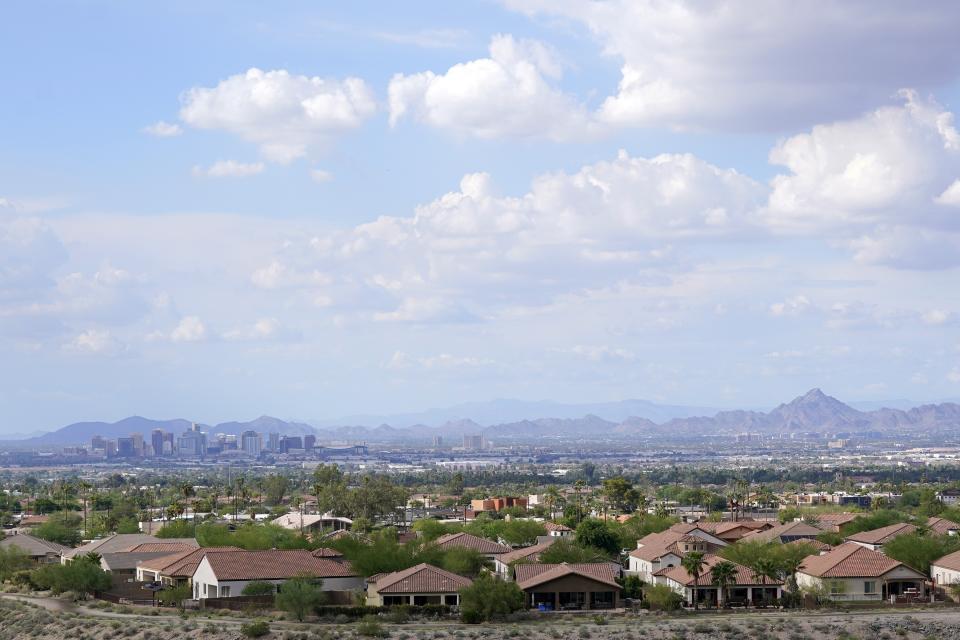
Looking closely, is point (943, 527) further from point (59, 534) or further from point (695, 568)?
point (59, 534)

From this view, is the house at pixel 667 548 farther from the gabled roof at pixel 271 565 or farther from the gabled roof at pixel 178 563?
the gabled roof at pixel 178 563

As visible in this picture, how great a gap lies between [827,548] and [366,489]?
188 feet

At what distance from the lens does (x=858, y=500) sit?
17475 centimetres

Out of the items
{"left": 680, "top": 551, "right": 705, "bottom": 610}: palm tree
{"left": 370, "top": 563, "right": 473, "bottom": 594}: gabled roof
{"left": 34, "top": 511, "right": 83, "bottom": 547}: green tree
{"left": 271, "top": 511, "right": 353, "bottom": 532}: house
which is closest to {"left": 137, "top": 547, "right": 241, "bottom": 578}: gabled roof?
{"left": 370, "top": 563, "right": 473, "bottom": 594}: gabled roof

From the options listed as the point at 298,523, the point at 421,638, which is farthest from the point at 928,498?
the point at 421,638

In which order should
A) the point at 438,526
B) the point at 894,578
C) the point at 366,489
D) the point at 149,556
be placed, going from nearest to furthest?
the point at 894,578
the point at 149,556
the point at 438,526
the point at 366,489

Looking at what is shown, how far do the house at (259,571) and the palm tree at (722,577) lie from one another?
18598 millimetres

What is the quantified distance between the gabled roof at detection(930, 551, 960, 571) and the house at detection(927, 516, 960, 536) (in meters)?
16.0

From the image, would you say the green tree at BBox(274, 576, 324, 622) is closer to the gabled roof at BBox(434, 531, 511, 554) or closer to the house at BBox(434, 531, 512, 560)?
the house at BBox(434, 531, 512, 560)

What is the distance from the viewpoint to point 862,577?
74.4 m

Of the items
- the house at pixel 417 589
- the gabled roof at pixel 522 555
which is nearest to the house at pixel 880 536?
the gabled roof at pixel 522 555

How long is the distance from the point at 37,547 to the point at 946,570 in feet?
200

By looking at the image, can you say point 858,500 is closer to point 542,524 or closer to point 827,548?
point 542,524

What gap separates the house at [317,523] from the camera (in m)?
119
